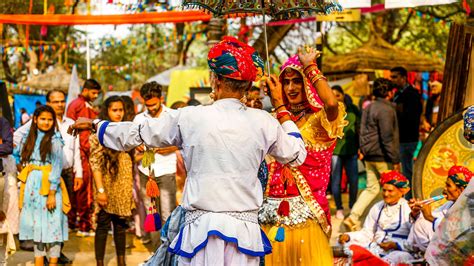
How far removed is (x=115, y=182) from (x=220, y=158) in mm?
4069

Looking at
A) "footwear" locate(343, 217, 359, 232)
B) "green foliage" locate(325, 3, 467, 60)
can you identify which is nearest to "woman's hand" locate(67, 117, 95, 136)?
"footwear" locate(343, 217, 359, 232)

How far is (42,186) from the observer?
8.12 m

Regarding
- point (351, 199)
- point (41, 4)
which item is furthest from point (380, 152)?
point (41, 4)

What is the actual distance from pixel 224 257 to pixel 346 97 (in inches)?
351

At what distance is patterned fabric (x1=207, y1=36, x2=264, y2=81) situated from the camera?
4488 mm

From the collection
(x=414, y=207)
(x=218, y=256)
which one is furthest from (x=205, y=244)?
(x=414, y=207)

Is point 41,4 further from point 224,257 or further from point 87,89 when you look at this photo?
point 224,257

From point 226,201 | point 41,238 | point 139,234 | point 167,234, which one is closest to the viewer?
point 226,201

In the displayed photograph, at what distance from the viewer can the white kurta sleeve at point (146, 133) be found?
4477 mm

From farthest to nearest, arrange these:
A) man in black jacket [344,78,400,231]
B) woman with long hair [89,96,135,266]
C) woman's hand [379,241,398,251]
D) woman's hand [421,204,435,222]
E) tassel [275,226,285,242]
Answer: man in black jacket [344,78,400,231] < woman with long hair [89,96,135,266] < woman's hand [379,241,398,251] < woman's hand [421,204,435,222] < tassel [275,226,285,242]

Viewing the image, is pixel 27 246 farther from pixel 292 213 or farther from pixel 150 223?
pixel 292 213

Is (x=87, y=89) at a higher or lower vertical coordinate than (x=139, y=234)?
higher

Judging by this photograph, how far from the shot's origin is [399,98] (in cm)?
1185

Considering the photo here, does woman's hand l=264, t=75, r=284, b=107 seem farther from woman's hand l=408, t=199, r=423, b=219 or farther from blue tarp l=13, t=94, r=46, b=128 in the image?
blue tarp l=13, t=94, r=46, b=128
